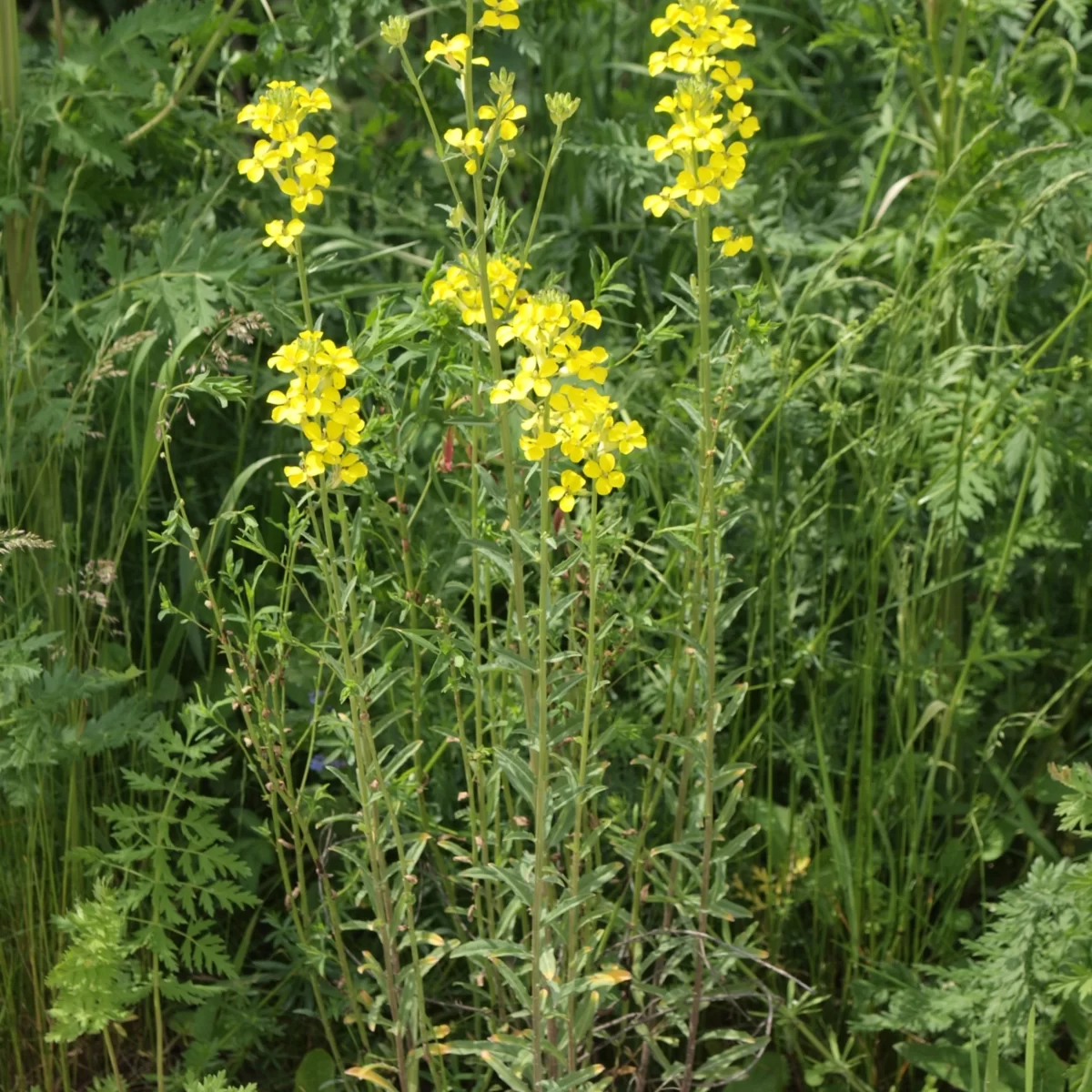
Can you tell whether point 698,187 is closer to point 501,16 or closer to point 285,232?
point 501,16

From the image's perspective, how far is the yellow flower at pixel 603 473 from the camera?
4.75 ft

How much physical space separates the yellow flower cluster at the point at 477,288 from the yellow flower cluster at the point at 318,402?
5.3 inches

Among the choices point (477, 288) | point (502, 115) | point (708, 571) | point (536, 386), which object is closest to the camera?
point (536, 386)

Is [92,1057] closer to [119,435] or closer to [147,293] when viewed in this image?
[119,435]

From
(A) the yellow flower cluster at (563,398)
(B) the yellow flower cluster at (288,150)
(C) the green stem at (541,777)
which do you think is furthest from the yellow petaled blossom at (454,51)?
(C) the green stem at (541,777)

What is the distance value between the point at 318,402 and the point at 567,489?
0.26m

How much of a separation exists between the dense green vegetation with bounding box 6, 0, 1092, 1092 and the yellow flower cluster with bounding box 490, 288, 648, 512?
0.02 metres

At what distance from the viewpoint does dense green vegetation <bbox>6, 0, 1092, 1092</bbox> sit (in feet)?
5.71

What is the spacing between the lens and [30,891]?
1.98 meters

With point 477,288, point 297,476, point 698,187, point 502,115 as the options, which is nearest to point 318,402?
point 297,476

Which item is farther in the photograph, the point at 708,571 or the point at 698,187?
the point at 708,571

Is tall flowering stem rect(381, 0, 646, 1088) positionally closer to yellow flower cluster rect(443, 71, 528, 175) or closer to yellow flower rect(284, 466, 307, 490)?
yellow flower cluster rect(443, 71, 528, 175)

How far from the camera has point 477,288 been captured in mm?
1604

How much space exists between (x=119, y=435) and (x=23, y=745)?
25.1 inches
